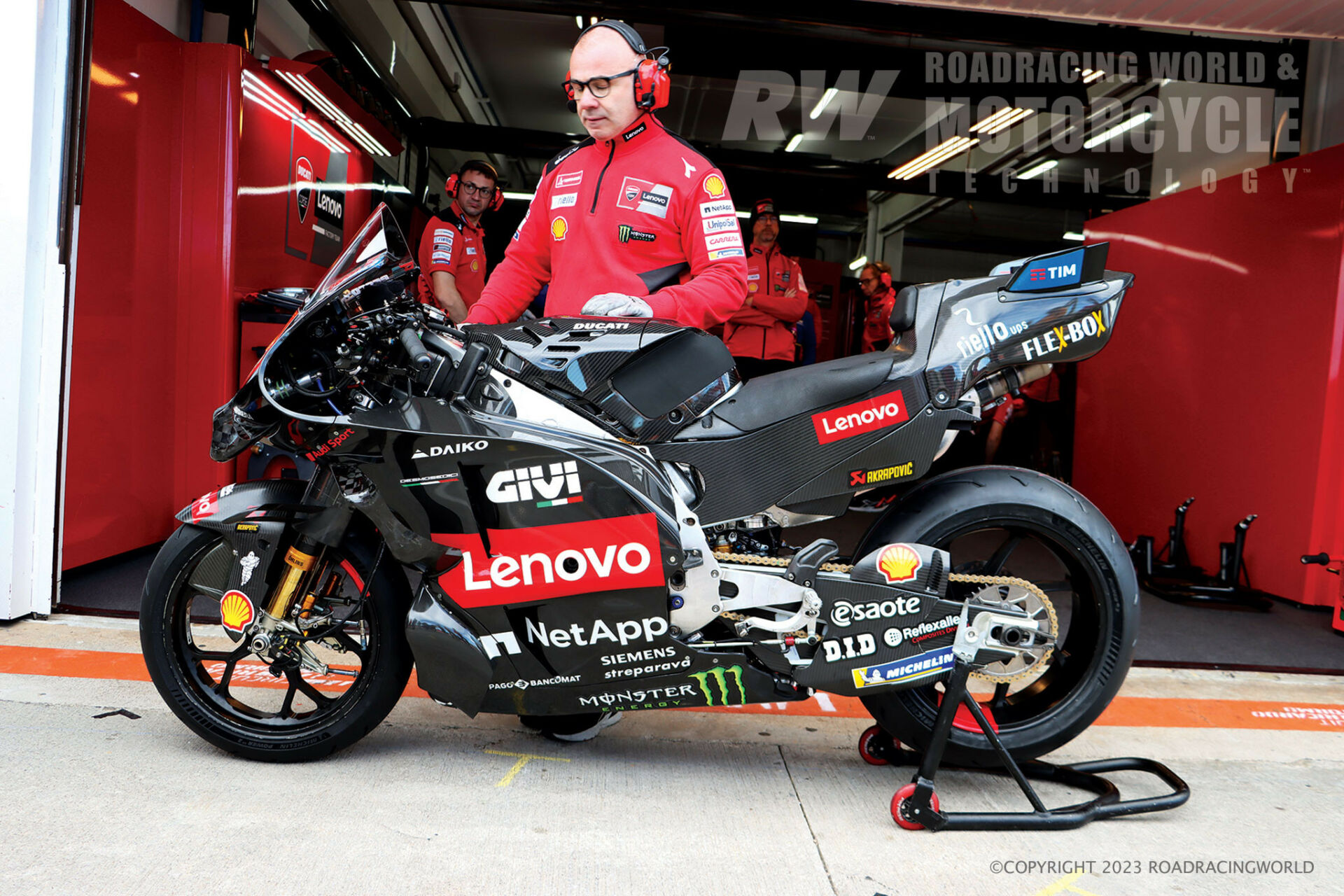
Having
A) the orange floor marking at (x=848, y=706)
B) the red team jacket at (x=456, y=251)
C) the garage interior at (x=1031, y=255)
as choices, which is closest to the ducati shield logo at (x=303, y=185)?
the garage interior at (x=1031, y=255)

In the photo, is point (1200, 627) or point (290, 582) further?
point (1200, 627)

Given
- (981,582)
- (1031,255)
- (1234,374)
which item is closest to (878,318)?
(1031,255)

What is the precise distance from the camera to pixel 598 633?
6.56 ft

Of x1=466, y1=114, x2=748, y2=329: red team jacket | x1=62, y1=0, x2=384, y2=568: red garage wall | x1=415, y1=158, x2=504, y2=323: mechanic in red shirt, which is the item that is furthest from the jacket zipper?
x1=415, y1=158, x2=504, y2=323: mechanic in red shirt

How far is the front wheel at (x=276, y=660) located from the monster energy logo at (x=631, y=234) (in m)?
1.05

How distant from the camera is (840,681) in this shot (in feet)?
6.63

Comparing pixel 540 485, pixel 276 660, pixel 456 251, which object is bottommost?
pixel 276 660

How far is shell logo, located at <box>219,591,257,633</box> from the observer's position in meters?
2.14

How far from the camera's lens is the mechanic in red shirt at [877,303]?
859cm

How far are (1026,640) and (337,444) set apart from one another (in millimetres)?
1659

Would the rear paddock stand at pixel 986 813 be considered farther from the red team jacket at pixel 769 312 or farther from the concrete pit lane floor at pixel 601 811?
the red team jacket at pixel 769 312

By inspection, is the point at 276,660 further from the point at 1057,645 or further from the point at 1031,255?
the point at 1031,255

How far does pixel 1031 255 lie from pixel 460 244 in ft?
12.1

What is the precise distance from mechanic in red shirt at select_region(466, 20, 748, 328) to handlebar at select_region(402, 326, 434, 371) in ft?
1.42
